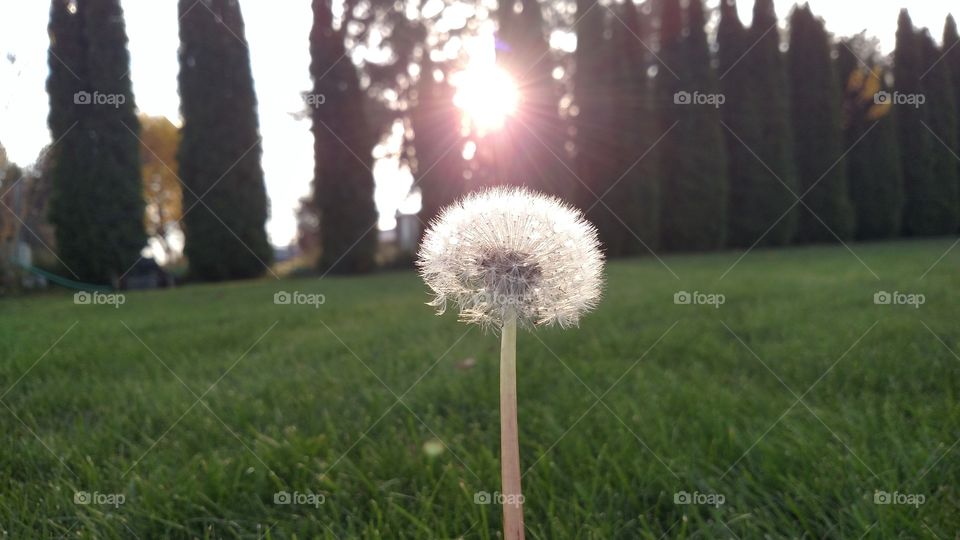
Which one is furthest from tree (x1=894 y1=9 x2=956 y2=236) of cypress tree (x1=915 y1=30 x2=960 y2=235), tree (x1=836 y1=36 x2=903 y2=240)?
tree (x1=836 y1=36 x2=903 y2=240)

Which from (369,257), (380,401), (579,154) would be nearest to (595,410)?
(380,401)

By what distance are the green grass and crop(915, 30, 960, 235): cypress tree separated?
720 inches

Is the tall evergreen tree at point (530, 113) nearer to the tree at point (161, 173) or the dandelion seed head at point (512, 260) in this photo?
the dandelion seed head at point (512, 260)

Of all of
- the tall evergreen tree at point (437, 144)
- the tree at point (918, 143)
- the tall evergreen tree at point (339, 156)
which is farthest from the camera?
the tree at point (918, 143)

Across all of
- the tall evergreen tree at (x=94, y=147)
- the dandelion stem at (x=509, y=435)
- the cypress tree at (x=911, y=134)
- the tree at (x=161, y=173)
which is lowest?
the dandelion stem at (x=509, y=435)

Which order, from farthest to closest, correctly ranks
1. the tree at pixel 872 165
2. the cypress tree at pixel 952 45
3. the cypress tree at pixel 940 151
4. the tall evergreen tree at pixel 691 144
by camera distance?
1. the tree at pixel 872 165
2. the cypress tree at pixel 940 151
3. the tall evergreen tree at pixel 691 144
4. the cypress tree at pixel 952 45

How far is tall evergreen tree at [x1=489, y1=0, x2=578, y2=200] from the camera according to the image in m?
13.6

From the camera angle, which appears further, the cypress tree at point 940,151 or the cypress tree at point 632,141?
the cypress tree at point 940,151

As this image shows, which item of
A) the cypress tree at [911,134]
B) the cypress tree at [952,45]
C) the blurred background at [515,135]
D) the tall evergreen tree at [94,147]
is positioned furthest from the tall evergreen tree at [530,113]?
the cypress tree at [911,134]

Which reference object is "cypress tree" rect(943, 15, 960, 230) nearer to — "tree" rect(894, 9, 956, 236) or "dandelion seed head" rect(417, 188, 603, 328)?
"tree" rect(894, 9, 956, 236)

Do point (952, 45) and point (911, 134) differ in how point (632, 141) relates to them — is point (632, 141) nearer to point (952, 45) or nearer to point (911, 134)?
point (952, 45)

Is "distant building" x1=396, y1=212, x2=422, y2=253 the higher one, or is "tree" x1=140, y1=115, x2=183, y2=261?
"tree" x1=140, y1=115, x2=183, y2=261

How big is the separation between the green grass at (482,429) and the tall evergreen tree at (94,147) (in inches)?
319

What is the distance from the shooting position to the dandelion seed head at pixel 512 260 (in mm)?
1058
